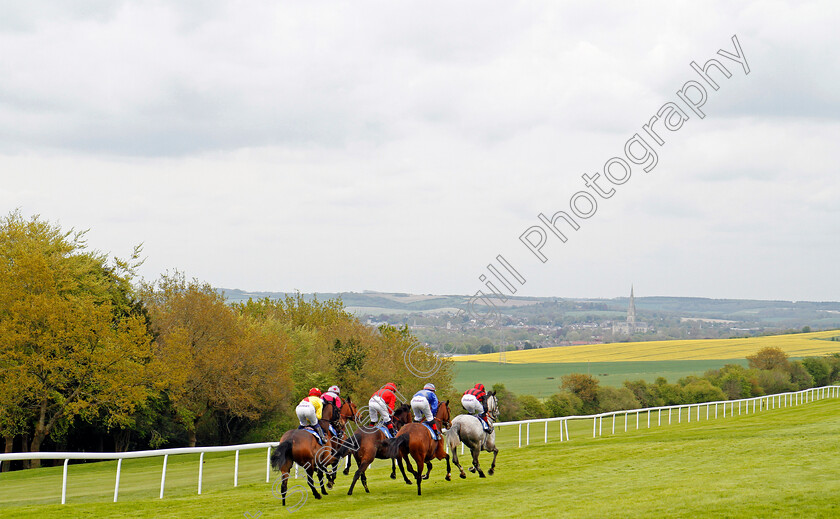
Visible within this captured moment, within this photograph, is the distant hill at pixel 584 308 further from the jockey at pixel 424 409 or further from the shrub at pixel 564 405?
the jockey at pixel 424 409

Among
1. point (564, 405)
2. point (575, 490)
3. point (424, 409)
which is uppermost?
point (424, 409)

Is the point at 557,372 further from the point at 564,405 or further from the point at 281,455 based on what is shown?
the point at 281,455

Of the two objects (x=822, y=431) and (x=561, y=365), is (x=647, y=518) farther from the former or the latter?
(x=561, y=365)

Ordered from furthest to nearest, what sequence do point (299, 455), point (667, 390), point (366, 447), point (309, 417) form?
point (667, 390) → point (366, 447) → point (309, 417) → point (299, 455)

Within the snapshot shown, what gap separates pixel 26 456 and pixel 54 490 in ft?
20.6

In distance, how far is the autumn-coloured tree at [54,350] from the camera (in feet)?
85.3

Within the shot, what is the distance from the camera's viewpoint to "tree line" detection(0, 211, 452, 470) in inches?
1041

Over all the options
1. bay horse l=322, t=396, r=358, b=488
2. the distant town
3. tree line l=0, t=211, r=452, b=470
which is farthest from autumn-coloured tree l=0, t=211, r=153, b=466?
bay horse l=322, t=396, r=358, b=488

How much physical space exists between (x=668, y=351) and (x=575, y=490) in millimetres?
91717

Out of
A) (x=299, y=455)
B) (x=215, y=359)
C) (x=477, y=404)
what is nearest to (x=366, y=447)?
(x=299, y=455)

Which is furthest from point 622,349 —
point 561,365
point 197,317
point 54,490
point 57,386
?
point 54,490

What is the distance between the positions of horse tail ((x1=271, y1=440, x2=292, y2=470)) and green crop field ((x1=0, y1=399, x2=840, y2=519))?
614 millimetres

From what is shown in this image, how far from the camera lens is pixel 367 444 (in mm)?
12320

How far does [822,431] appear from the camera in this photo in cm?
1812
